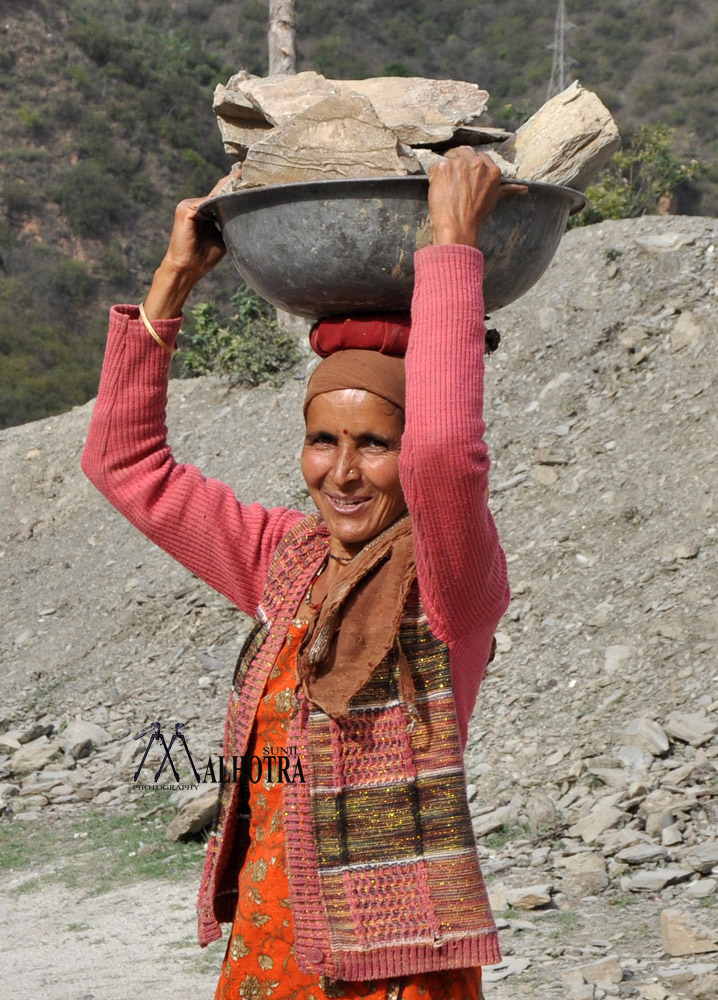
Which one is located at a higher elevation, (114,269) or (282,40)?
(114,269)

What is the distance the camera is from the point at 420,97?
2.05 metres

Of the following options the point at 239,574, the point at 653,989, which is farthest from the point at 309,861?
the point at 653,989

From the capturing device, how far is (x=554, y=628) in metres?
6.89

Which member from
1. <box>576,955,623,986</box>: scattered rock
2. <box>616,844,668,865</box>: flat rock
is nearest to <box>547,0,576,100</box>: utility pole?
<box>616,844,668,865</box>: flat rock

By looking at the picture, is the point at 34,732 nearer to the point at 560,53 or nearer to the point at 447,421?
the point at 447,421

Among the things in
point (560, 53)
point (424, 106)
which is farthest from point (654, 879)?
point (560, 53)

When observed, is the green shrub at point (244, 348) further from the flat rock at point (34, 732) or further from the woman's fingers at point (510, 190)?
the woman's fingers at point (510, 190)

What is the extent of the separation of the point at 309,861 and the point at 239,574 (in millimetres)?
554

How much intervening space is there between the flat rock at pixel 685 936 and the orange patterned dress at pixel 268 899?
2082 mm

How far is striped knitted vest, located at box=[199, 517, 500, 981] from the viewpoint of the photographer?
5.87ft

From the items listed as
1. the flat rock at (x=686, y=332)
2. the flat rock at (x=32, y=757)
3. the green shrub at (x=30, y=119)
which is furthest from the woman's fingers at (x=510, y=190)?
the green shrub at (x=30, y=119)

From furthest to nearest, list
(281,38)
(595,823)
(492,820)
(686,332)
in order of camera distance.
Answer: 1. (281,38)
2. (686,332)
3. (492,820)
4. (595,823)

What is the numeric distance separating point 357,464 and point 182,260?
1.59 feet

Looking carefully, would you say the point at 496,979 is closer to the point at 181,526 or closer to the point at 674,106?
the point at 181,526
